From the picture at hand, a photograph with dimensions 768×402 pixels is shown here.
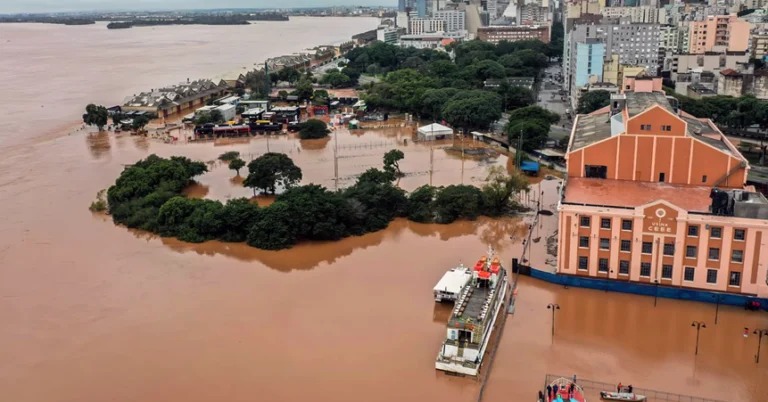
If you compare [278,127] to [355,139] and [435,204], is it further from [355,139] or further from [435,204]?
[435,204]

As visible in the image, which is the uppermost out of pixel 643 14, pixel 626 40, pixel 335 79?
pixel 643 14

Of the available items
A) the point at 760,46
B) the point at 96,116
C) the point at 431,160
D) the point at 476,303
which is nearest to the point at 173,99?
the point at 96,116

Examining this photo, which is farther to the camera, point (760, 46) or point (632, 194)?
point (760, 46)

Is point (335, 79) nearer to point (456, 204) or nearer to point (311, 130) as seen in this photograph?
point (311, 130)

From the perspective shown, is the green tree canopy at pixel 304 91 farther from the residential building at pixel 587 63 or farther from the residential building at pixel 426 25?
the residential building at pixel 426 25

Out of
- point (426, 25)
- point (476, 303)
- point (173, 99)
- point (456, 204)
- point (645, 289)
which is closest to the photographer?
point (476, 303)

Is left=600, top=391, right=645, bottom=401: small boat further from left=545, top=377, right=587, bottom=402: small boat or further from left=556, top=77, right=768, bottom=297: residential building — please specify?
left=556, top=77, right=768, bottom=297: residential building
